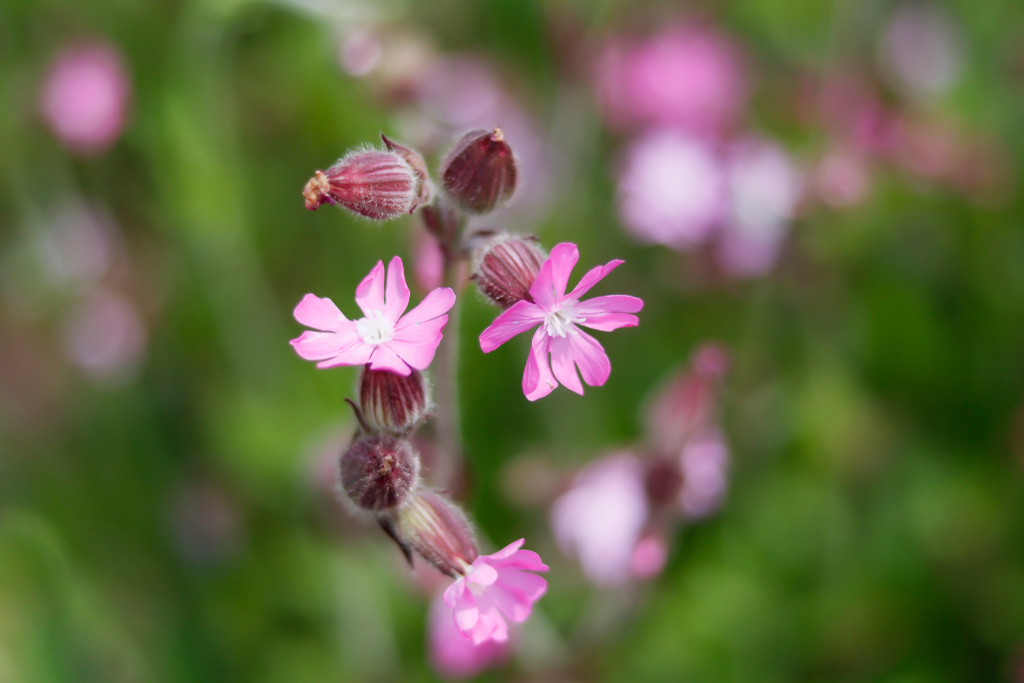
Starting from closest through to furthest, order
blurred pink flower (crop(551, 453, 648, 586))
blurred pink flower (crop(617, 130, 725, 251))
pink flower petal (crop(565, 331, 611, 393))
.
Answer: pink flower petal (crop(565, 331, 611, 393)), blurred pink flower (crop(551, 453, 648, 586)), blurred pink flower (crop(617, 130, 725, 251))

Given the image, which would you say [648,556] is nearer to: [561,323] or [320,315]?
[561,323]

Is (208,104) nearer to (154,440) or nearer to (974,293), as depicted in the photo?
(154,440)

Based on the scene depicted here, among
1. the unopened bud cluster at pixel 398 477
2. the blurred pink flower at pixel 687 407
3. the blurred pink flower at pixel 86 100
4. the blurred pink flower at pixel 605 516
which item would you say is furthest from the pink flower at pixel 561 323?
the blurred pink flower at pixel 86 100

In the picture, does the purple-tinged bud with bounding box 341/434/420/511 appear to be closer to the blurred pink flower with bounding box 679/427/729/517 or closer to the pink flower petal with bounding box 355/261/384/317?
the pink flower petal with bounding box 355/261/384/317

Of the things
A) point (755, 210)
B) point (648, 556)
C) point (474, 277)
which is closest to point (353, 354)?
point (474, 277)

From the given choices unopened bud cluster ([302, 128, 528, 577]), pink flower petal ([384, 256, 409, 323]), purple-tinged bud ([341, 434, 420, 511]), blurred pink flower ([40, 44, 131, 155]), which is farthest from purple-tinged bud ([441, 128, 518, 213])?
blurred pink flower ([40, 44, 131, 155])

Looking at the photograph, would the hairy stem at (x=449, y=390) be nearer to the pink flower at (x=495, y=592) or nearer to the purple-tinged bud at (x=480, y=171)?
the purple-tinged bud at (x=480, y=171)

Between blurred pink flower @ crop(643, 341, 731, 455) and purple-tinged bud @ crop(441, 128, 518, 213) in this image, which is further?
blurred pink flower @ crop(643, 341, 731, 455)
